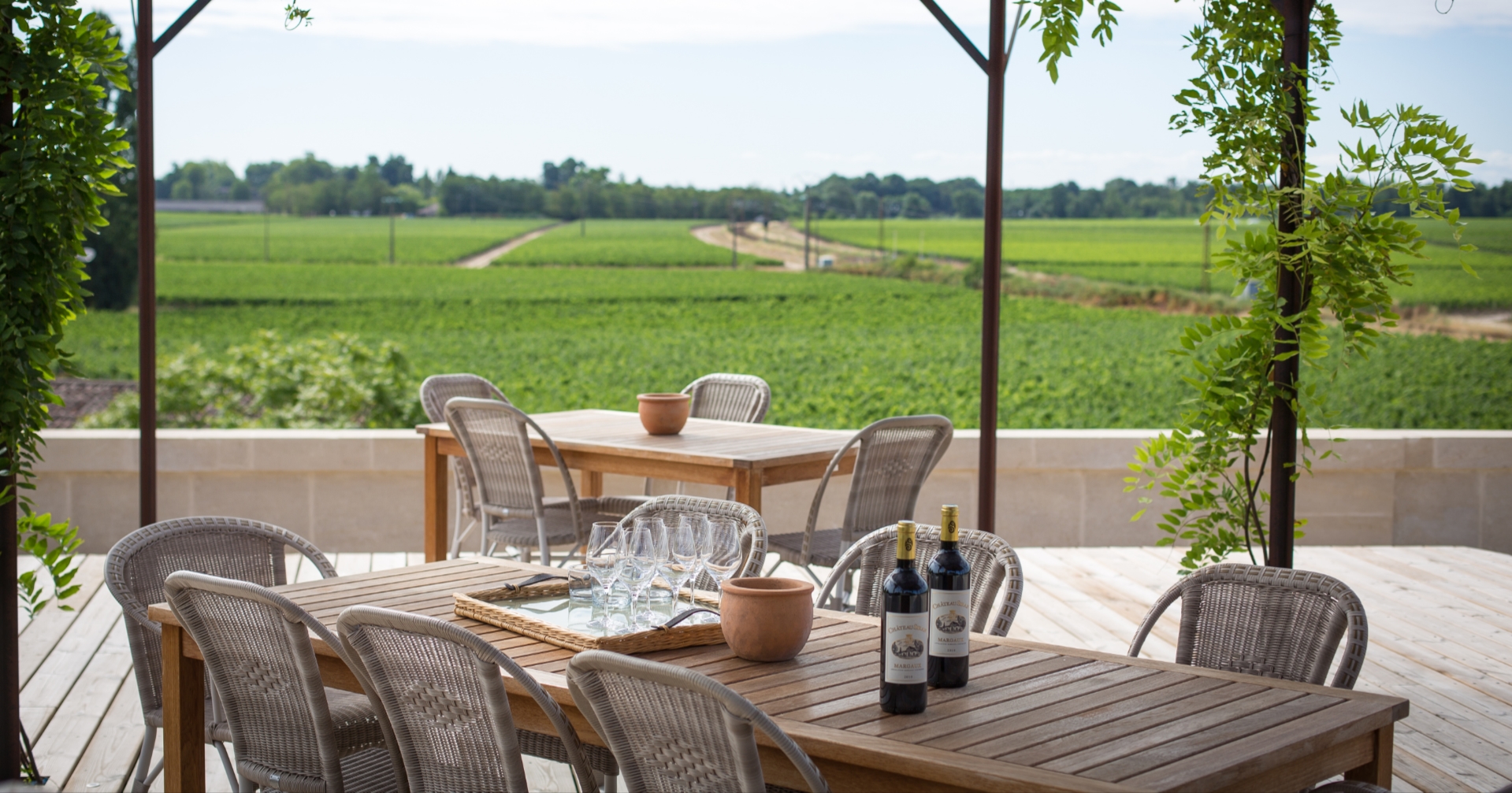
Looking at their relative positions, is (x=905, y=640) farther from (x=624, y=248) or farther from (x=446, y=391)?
(x=624, y=248)

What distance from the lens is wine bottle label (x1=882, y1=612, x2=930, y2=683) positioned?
1.75m

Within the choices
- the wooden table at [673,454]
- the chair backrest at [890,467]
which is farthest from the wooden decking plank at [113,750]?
the chair backrest at [890,467]

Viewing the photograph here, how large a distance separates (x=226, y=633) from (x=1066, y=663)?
1366mm

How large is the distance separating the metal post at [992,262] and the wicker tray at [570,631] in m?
1.90

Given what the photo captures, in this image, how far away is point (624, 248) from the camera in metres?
27.0

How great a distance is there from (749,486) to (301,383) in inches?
257

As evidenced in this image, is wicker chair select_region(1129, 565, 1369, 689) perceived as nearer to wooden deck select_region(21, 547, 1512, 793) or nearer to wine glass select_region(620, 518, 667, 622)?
wine glass select_region(620, 518, 667, 622)

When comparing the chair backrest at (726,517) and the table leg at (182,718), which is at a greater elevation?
the chair backrest at (726,517)

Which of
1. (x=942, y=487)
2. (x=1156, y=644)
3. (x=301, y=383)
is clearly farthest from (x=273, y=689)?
(x=301, y=383)

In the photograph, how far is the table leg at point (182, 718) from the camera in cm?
243

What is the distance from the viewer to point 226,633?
87.0 inches

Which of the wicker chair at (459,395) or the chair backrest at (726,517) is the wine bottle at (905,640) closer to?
the chair backrest at (726,517)

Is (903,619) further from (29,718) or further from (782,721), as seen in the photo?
(29,718)

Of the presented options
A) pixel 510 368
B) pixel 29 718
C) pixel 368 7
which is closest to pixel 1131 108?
pixel 510 368
